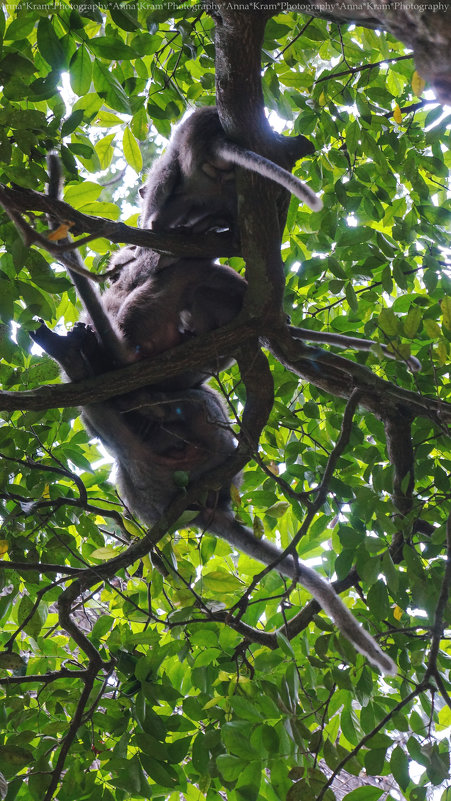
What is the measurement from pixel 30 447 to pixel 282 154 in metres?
1.93

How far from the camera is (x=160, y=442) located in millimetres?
3688

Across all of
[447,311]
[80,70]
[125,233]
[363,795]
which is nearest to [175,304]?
[125,233]

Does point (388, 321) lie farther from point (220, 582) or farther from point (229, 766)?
point (229, 766)

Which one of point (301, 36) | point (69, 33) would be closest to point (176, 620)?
point (69, 33)

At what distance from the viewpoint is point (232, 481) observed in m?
3.75

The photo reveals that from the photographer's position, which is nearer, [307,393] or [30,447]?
[30,447]

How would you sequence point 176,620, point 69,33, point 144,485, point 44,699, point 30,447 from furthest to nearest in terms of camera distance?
point 144,485
point 30,447
point 44,699
point 69,33
point 176,620

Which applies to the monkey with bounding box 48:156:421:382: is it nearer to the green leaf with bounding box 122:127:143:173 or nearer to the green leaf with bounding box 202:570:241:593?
the green leaf with bounding box 122:127:143:173

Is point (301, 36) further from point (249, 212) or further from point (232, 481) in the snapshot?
point (232, 481)

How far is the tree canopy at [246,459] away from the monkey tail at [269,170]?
10cm

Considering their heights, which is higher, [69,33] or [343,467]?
[69,33]

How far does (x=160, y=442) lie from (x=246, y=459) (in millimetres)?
632

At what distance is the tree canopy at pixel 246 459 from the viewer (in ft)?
7.93

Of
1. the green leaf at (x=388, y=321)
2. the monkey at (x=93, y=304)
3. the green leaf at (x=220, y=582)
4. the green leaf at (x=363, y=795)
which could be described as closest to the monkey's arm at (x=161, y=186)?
the monkey at (x=93, y=304)
